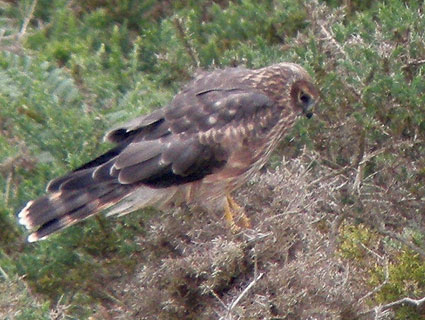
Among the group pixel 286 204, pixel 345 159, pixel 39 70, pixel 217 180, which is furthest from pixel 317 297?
pixel 39 70

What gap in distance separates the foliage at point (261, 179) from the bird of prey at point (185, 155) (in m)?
0.19

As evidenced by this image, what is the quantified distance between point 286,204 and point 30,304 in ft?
4.21

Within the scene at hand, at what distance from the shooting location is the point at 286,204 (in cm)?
540

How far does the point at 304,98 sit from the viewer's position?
6.39m

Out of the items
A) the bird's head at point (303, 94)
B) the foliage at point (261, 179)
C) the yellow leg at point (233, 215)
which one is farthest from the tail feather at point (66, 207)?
the bird's head at point (303, 94)

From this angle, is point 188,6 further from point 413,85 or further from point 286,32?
point 413,85

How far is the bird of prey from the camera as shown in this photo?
5625 millimetres

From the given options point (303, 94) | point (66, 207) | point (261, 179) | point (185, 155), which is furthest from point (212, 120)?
point (66, 207)

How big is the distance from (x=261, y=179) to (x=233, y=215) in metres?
0.24

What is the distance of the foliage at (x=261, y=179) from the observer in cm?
513

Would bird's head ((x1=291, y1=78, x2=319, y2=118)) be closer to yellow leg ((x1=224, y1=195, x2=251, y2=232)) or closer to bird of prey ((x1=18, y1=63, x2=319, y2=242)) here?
bird of prey ((x1=18, y1=63, x2=319, y2=242))

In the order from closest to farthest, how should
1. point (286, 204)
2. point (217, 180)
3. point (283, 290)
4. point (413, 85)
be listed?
1. point (283, 290)
2. point (286, 204)
3. point (217, 180)
4. point (413, 85)

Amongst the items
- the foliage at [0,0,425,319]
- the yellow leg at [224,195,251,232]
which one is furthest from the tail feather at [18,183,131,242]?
the yellow leg at [224,195,251,232]

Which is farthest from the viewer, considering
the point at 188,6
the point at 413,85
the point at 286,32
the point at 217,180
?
the point at 188,6
